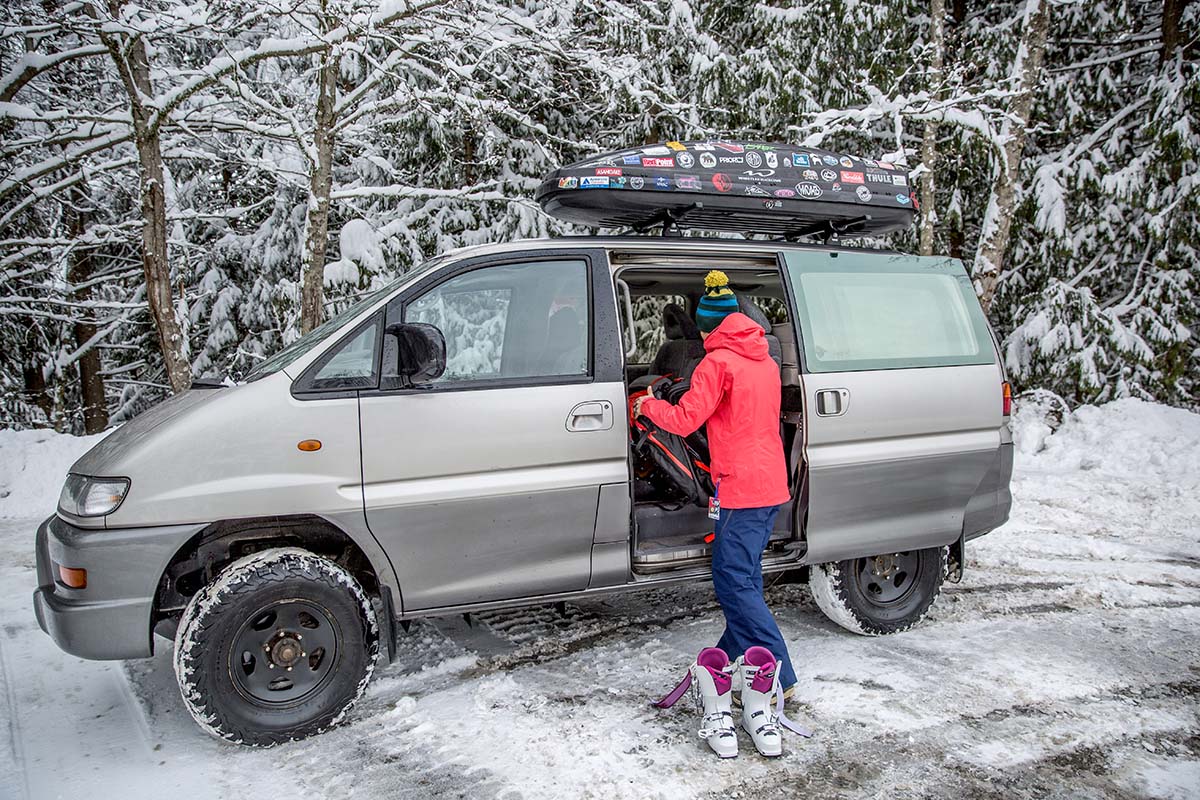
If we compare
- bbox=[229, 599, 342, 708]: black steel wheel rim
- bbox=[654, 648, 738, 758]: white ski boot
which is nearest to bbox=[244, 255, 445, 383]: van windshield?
bbox=[229, 599, 342, 708]: black steel wheel rim

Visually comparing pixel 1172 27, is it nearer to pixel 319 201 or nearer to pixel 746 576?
pixel 319 201

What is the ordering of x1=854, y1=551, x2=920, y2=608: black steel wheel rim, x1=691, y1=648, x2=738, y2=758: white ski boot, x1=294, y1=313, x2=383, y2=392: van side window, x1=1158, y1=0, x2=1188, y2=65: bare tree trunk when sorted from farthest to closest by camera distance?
x1=1158, y1=0, x2=1188, y2=65: bare tree trunk < x1=854, y1=551, x2=920, y2=608: black steel wheel rim < x1=294, y1=313, x2=383, y2=392: van side window < x1=691, y1=648, x2=738, y2=758: white ski boot

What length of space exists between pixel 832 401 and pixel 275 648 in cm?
299

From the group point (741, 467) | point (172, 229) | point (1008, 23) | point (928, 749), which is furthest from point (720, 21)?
point (928, 749)

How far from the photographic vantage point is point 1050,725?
11.5 feet

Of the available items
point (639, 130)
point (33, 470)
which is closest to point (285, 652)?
point (33, 470)

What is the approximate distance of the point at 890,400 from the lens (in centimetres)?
434

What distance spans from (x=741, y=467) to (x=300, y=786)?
87.9 inches

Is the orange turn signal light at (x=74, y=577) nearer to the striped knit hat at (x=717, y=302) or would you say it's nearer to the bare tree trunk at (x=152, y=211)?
the striped knit hat at (x=717, y=302)

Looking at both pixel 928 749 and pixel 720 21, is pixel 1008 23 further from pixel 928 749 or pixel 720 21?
pixel 928 749

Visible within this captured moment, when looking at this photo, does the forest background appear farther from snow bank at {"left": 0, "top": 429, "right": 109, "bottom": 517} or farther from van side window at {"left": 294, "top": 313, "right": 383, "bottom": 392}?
van side window at {"left": 294, "top": 313, "right": 383, "bottom": 392}

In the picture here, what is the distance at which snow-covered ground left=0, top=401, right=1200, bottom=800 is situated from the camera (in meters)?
3.07

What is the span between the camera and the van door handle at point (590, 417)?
3.72 meters

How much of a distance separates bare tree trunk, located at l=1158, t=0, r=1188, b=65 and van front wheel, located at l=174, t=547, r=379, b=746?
42.7 ft
